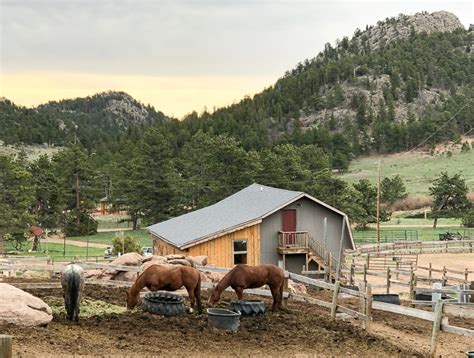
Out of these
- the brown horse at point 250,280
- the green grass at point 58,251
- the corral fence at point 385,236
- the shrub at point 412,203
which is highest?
the shrub at point 412,203

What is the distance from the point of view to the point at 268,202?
3331 centimetres

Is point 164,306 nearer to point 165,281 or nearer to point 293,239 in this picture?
point 165,281

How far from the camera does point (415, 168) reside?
395 feet

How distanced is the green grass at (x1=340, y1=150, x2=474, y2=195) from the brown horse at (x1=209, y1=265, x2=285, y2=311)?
3194 inches

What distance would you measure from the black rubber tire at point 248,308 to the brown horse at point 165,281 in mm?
907

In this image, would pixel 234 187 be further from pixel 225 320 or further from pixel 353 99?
pixel 353 99

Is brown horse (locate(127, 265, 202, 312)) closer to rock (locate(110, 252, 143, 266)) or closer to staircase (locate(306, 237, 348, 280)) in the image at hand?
rock (locate(110, 252, 143, 266))

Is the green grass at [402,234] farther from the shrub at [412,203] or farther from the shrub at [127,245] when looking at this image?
the shrub at [127,245]

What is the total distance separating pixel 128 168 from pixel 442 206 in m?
36.3

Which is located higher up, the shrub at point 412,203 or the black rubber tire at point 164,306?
the shrub at point 412,203

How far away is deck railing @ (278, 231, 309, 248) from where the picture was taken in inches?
1264

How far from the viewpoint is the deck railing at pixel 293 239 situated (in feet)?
105

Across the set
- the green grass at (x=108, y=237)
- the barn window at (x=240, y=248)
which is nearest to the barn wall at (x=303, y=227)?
the barn window at (x=240, y=248)

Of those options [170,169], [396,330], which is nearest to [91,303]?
[396,330]
